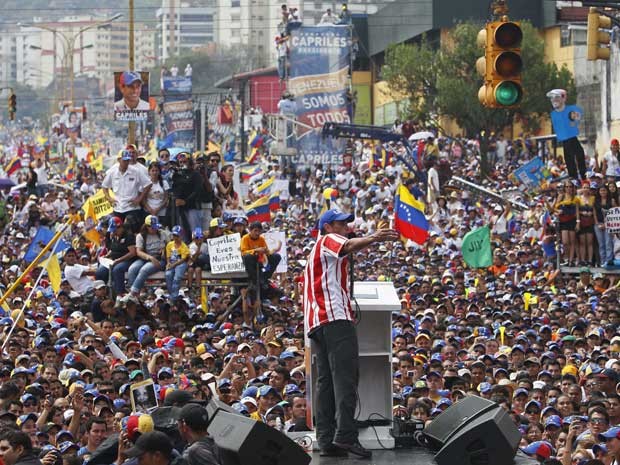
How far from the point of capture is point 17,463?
1005cm

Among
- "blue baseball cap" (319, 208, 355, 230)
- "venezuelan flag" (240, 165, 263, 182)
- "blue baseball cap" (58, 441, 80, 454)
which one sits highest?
"blue baseball cap" (319, 208, 355, 230)

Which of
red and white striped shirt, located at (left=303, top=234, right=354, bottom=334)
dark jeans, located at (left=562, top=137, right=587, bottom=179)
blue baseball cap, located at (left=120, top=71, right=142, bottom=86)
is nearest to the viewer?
red and white striped shirt, located at (left=303, top=234, right=354, bottom=334)

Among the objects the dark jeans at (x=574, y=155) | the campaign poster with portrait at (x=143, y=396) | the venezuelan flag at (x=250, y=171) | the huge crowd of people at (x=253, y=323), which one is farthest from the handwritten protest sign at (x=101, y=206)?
the venezuelan flag at (x=250, y=171)

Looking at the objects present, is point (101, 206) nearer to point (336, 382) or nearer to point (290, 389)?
point (290, 389)

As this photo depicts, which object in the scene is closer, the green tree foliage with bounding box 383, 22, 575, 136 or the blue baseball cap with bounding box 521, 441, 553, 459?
the blue baseball cap with bounding box 521, 441, 553, 459

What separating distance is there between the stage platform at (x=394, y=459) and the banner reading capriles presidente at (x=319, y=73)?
37.9 meters

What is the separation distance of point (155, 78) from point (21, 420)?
551 ft

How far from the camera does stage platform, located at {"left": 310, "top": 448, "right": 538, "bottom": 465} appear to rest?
34.3 feet

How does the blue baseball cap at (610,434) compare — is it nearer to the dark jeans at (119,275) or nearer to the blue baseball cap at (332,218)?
the blue baseball cap at (332,218)

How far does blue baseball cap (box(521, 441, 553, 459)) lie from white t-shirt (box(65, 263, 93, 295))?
36.9 ft

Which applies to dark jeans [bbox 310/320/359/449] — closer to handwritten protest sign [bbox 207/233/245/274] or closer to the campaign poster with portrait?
the campaign poster with portrait

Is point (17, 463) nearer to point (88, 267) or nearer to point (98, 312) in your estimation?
point (98, 312)

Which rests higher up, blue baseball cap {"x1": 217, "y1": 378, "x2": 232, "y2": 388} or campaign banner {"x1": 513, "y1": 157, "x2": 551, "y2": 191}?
campaign banner {"x1": 513, "y1": 157, "x2": 551, "y2": 191}

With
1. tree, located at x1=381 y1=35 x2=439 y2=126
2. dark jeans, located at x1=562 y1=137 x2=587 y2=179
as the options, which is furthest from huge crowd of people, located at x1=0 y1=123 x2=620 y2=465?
tree, located at x1=381 y1=35 x2=439 y2=126
